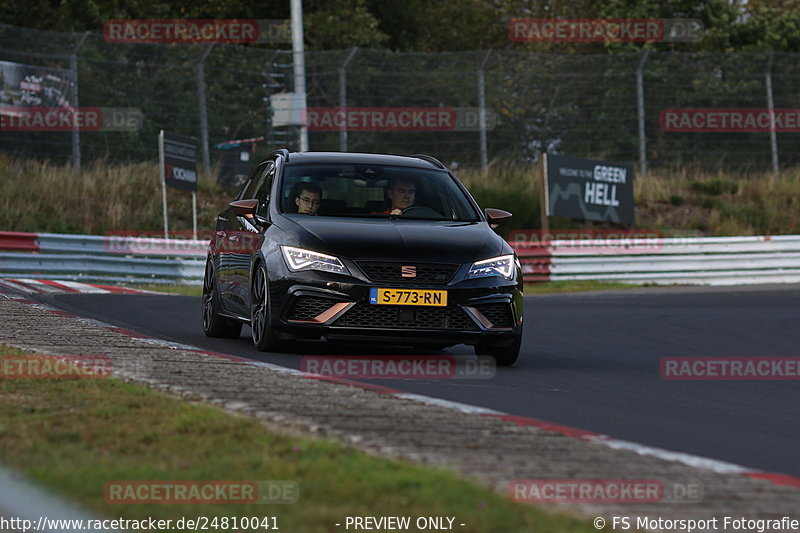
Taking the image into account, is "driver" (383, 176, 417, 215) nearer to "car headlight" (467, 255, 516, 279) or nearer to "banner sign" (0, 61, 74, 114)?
"car headlight" (467, 255, 516, 279)

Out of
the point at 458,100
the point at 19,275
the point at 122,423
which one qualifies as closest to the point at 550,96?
the point at 458,100

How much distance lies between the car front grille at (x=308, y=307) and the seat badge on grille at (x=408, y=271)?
20.6 inches

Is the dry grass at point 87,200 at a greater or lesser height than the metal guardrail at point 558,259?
greater

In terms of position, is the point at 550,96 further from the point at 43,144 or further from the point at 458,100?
the point at 43,144

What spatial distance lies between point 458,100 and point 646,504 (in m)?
25.6

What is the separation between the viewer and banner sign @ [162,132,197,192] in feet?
86.8

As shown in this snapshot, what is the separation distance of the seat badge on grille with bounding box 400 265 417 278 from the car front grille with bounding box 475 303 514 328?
544mm

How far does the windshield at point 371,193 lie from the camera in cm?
1148

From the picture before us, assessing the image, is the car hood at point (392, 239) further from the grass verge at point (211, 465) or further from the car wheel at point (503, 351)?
the grass verge at point (211, 465)

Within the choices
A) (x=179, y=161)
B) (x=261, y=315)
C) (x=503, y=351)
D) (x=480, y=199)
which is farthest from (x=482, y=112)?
(x=261, y=315)

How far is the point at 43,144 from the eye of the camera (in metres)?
28.4

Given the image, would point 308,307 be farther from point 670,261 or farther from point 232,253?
point 670,261

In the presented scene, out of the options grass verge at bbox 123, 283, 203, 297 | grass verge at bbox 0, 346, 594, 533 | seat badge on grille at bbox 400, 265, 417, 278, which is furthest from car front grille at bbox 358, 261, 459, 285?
grass verge at bbox 123, 283, 203, 297

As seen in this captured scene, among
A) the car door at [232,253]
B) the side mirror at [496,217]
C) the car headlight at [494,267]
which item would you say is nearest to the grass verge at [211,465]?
the car headlight at [494,267]
